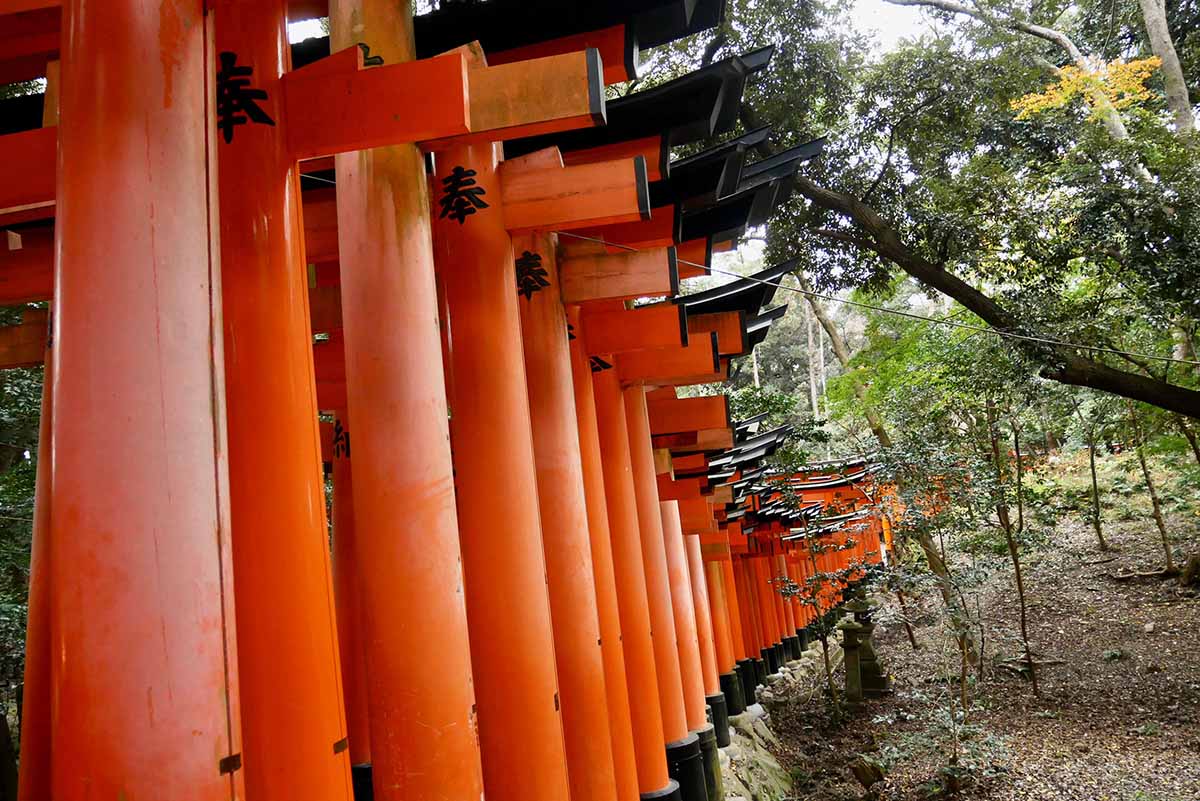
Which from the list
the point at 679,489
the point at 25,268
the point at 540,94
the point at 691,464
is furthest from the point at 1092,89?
the point at 25,268

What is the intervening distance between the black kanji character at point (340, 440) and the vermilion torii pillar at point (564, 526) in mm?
2269

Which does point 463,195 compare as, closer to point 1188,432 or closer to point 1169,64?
point 1169,64

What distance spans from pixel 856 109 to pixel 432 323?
438 inches

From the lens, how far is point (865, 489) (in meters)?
16.0

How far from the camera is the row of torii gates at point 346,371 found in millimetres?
2426

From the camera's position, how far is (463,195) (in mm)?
5395

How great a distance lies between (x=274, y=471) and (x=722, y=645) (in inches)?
545

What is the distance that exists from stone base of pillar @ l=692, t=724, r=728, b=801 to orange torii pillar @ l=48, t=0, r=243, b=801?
7.92m

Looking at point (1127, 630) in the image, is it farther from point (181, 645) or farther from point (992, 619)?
point (181, 645)

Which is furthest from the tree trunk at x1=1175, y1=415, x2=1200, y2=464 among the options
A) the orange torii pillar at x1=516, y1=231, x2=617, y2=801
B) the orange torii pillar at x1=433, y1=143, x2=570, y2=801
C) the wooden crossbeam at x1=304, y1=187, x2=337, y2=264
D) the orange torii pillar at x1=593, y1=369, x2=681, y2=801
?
the wooden crossbeam at x1=304, y1=187, x2=337, y2=264

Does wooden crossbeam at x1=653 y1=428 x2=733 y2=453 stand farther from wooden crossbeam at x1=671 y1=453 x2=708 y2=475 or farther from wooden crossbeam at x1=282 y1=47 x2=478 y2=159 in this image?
wooden crossbeam at x1=282 y1=47 x2=478 y2=159

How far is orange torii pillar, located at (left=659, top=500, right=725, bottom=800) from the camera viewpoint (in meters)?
10.0

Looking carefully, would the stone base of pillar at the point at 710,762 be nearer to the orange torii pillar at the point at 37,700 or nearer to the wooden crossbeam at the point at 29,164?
the orange torii pillar at the point at 37,700

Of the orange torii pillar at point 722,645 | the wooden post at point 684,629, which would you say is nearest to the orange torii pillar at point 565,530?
the wooden post at point 684,629
